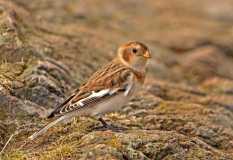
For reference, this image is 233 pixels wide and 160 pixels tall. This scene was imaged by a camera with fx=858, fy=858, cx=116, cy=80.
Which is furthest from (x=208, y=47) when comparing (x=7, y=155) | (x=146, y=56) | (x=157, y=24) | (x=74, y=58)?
(x=7, y=155)

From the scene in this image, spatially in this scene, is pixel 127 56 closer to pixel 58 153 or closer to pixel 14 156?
pixel 58 153

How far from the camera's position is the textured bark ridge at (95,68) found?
9.61 m

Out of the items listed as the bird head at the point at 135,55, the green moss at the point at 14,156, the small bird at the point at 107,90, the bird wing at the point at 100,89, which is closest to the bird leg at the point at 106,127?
the small bird at the point at 107,90

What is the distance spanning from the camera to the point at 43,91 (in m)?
11.1

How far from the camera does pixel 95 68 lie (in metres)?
13.8

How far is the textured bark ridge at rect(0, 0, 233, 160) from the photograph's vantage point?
961 centimetres

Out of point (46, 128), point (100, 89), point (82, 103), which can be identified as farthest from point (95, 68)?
point (46, 128)

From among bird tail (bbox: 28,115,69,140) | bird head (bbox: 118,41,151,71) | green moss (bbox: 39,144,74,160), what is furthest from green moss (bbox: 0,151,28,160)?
bird head (bbox: 118,41,151,71)

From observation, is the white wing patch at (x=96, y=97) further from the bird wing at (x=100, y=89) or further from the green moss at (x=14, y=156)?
the green moss at (x=14, y=156)

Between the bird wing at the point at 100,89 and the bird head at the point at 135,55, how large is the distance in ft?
0.45

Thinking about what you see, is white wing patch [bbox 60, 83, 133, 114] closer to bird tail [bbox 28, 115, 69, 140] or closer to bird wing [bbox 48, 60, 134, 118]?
bird wing [bbox 48, 60, 134, 118]

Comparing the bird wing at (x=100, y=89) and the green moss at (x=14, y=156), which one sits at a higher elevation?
the bird wing at (x=100, y=89)

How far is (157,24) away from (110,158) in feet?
41.0

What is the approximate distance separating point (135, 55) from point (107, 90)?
76 cm
